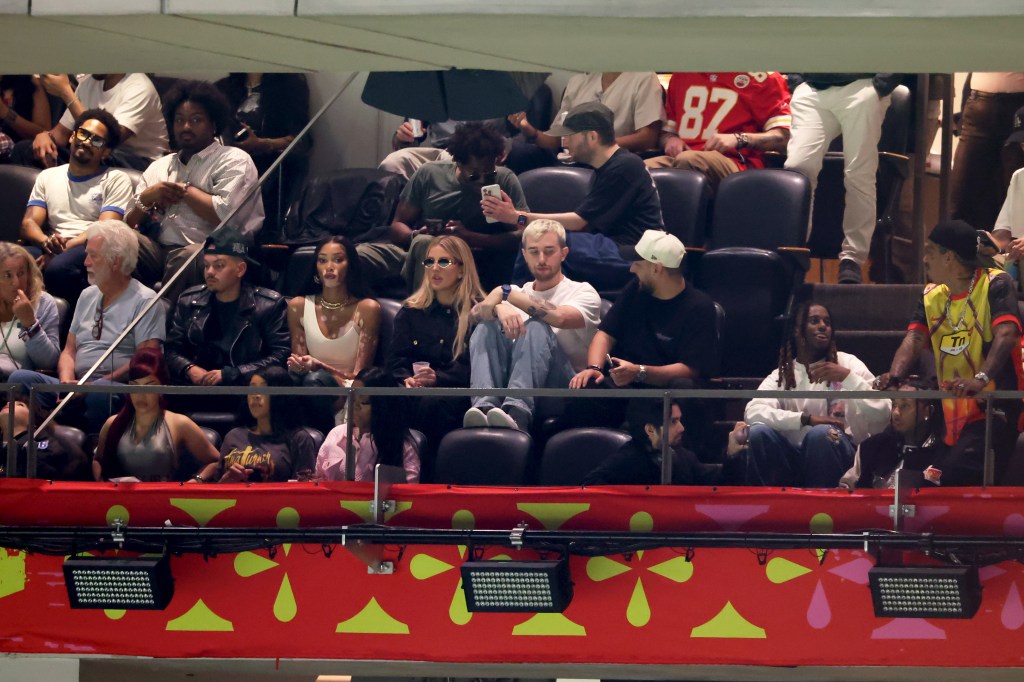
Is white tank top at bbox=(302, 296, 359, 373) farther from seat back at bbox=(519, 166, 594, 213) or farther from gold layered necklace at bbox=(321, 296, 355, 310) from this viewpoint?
seat back at bbox=(519, 166, 594, 213)

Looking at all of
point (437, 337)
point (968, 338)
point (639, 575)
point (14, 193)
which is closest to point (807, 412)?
point (968, 338)

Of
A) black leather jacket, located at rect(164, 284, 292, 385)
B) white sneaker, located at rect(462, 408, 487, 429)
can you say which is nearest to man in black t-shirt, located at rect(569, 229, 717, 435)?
white sneaker, located at rect(462, 408, 487, 429)

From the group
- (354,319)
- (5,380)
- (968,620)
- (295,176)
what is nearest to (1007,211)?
(968,620)

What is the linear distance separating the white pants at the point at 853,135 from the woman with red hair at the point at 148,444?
3.48m

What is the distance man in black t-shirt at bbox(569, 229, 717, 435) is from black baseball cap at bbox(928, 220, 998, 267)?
1018 millimetres

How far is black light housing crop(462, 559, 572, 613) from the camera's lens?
6.28 m

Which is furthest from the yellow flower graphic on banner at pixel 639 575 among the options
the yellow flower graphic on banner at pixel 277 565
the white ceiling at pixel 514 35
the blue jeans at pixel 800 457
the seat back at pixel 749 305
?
the white ceiling at pixel 514 35

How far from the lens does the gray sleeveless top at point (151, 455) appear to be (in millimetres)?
7270

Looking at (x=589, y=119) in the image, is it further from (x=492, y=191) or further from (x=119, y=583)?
(x=119, y=583)

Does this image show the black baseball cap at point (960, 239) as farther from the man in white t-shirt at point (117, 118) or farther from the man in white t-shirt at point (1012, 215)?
the man in white t-shirt at point (117, 118)

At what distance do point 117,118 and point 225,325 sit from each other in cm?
203

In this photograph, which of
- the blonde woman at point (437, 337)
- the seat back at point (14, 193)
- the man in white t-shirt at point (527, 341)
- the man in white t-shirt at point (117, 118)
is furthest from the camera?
the seat back at point (14, 193)

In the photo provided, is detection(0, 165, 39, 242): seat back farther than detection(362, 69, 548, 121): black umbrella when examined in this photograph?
Yes

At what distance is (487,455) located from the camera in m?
6.99
